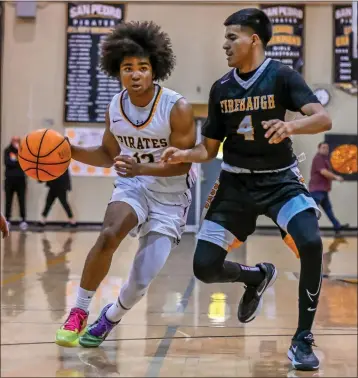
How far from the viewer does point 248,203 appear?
302cm

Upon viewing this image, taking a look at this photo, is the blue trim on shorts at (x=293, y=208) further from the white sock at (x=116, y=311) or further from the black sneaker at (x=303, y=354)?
the white sock at (x=116, y=311)

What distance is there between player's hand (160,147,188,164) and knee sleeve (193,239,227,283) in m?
0.48

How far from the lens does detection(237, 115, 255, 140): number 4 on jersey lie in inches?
116

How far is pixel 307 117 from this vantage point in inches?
105

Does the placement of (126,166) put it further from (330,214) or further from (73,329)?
(330,214)

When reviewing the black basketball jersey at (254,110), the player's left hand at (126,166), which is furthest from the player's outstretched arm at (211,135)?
the player's left hand at (126,166)

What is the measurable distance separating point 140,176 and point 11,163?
635 centimetres

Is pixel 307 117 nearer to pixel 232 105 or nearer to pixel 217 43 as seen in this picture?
pixel 232 105

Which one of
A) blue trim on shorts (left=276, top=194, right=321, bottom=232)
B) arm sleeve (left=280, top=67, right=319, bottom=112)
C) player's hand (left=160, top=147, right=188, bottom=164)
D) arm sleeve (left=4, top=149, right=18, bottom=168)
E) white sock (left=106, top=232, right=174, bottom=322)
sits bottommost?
white sock (left=106, top=232, right=174, bottom=322)

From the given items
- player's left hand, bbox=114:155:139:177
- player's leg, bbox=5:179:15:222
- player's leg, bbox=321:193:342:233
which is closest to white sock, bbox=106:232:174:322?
player's left hand, bbox=114:155:139:177

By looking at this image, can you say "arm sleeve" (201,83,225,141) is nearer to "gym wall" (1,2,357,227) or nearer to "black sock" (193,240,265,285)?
"black sock" (193,240,265,285)

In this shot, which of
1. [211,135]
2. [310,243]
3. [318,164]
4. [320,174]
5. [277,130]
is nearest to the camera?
[277,130]

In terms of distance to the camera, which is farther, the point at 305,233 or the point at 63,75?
the point at 63,75

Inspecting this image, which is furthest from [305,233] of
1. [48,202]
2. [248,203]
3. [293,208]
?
[48,202]
